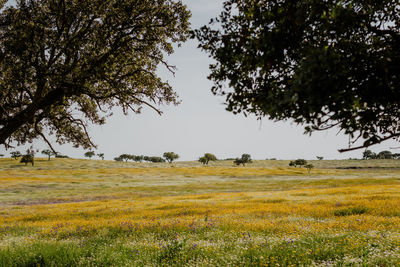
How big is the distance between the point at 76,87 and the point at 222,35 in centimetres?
697

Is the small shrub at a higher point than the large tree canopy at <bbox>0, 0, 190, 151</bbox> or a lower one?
lower

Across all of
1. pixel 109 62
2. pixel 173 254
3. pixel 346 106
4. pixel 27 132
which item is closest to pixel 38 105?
pixel 109 62

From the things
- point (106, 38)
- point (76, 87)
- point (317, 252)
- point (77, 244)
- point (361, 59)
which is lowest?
point (77, 244)

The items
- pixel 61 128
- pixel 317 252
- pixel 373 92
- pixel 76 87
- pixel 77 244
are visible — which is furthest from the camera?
pixel 61 128

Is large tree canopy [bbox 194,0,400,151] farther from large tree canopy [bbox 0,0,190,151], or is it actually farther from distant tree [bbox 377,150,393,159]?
distant tree [bbox 377,150,393,159]

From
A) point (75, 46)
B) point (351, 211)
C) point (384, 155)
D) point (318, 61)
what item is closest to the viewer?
point (318, 61)

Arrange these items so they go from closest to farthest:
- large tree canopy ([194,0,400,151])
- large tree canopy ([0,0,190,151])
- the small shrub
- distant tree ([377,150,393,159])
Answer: large tree canopy ([194,0,400,151]) → large tree canopy ([0,0,190,151]) → the small shrub → distant tree ([377,150,393,159])

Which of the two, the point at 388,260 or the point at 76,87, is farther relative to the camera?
the point at 76,87

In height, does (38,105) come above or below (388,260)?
above

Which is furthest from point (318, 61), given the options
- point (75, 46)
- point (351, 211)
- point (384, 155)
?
point (384, 155)

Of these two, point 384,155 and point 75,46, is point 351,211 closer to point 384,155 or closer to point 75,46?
point 75,46

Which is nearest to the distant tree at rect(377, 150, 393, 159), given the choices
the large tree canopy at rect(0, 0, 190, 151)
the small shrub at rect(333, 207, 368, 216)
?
the small shrub at rect(333, 207, 368, 216)

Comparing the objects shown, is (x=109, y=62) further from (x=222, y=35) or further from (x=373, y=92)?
(x=373, y=92)

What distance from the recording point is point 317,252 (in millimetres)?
7566
